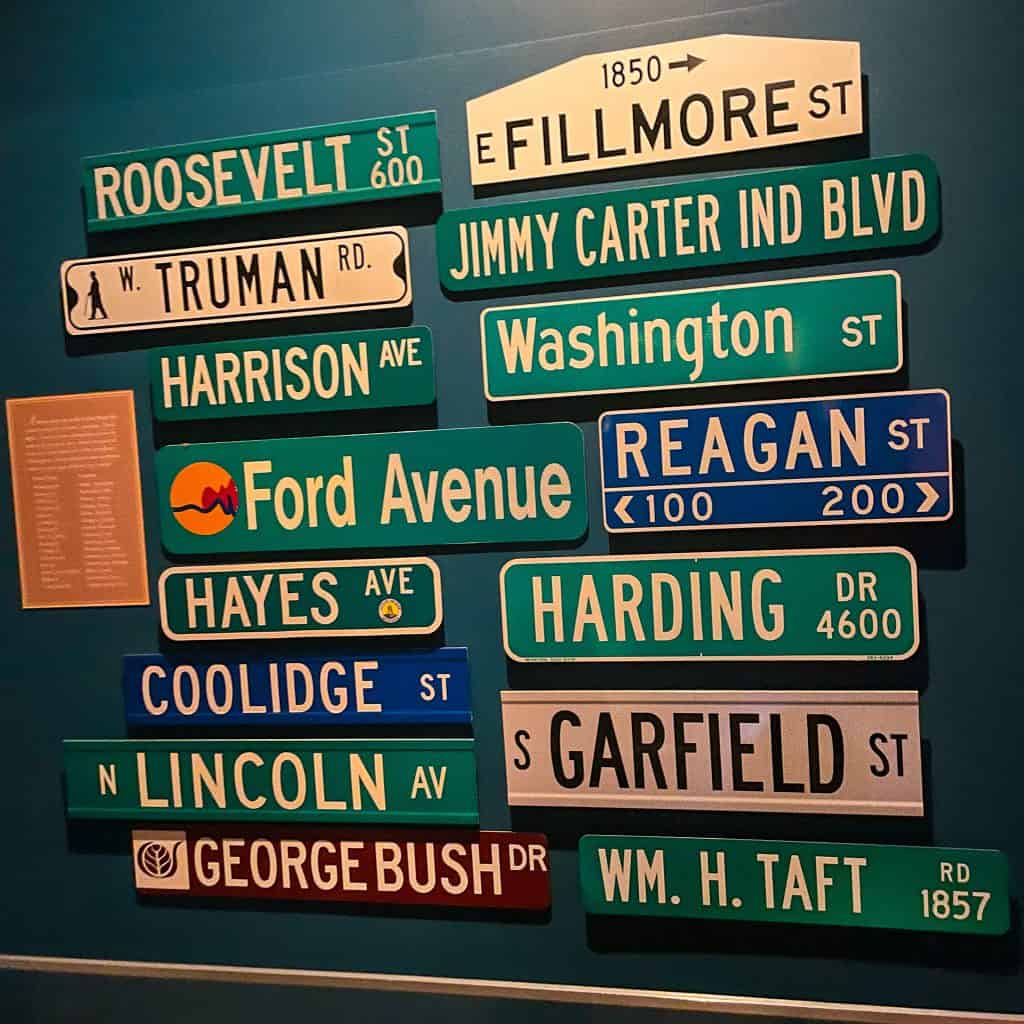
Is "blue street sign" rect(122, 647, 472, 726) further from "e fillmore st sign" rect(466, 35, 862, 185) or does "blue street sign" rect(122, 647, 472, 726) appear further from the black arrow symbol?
the black arrow symbol

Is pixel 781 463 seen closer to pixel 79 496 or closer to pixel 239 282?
pixel 239 282

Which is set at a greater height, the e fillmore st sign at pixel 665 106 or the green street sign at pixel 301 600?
the e fillmore st sign at pixel 665 106

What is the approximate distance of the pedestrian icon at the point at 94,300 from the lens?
147 cm

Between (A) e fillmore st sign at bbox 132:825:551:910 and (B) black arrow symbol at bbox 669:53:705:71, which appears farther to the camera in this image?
(A) e fillmore st sign at bbox 132:825:551:910

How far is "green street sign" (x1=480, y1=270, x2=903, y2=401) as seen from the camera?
1.27 meters

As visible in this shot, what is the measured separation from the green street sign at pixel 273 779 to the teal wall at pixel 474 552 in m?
0.05

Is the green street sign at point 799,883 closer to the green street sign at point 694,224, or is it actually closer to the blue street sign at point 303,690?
the blue street sign at point 303,690

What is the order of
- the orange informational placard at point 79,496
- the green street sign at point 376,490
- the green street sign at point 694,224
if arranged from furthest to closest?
the orange informational placard at point 79,496 → the green street sign at point 376,490 → the green street sign at point 694,224

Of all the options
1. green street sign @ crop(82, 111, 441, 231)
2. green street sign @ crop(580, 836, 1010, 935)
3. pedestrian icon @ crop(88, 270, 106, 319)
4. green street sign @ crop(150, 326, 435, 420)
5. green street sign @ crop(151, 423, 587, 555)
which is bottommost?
green street sign @ crop(580, 836, 1010, 935)

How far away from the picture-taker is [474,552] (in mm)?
1407

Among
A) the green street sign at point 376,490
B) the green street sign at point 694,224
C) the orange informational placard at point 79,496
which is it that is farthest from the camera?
the orange informational placard at point 79,496

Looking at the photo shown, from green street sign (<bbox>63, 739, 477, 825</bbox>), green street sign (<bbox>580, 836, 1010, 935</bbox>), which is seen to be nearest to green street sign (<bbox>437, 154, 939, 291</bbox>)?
green street sign (<bbox>63, 739, 477, 825</bbox>)

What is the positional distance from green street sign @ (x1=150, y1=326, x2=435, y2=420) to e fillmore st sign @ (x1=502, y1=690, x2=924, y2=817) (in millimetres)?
483

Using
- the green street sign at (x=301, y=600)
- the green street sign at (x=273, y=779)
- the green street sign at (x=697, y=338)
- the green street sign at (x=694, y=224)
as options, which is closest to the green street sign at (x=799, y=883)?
the green street sign at (x=273, y=779)
